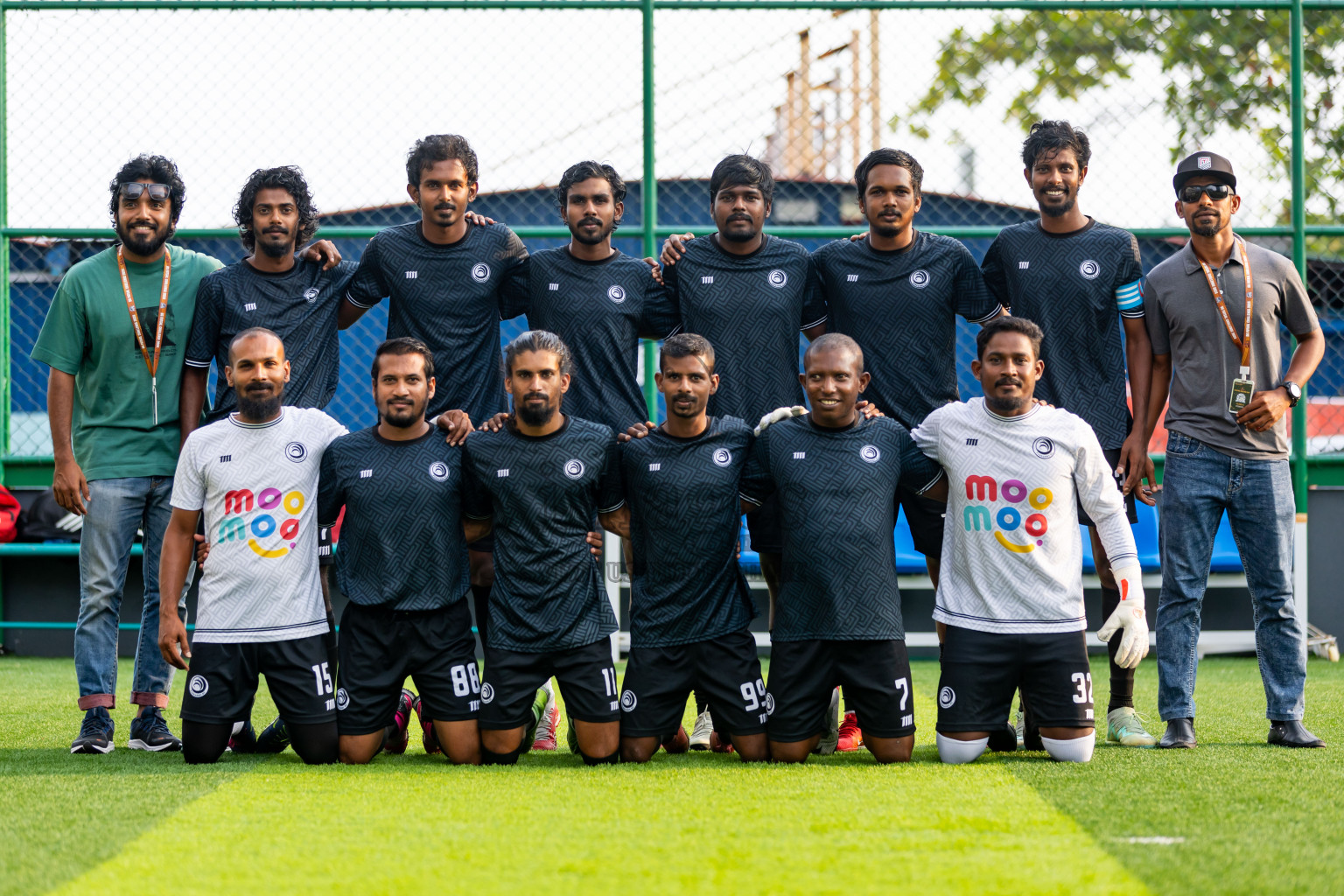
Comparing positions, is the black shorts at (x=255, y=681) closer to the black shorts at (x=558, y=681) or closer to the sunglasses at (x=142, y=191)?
the black shorts at (x=558, y=681)

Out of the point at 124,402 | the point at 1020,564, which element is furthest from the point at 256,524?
the point at 1020,564

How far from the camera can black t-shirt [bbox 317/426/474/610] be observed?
480cm

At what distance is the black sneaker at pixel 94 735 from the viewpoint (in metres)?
4.99

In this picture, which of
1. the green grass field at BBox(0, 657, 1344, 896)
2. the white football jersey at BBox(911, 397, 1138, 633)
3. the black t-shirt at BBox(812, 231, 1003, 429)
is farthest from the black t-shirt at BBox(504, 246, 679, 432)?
the green grass field at BBox(0, 657, 1344, 896)

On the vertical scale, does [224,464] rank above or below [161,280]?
below

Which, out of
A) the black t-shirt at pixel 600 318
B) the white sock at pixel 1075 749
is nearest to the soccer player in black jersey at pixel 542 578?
the black t-shirt at pixel 600 318

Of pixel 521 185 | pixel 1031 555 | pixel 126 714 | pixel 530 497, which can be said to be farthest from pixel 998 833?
pixel 521 185

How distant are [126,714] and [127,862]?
3.15 m

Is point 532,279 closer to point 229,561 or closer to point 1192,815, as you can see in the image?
point 229,561

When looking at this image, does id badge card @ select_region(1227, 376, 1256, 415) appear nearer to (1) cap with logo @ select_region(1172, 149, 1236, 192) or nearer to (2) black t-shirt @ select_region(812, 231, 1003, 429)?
(1) cap with logo @ select_region(1172, 149, 1236, 192)

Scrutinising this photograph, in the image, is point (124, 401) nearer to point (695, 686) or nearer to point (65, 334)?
point (65, 334)

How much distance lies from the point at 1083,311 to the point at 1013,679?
1.52 metres

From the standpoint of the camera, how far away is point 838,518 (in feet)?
15.6

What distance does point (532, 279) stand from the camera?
5395mm
